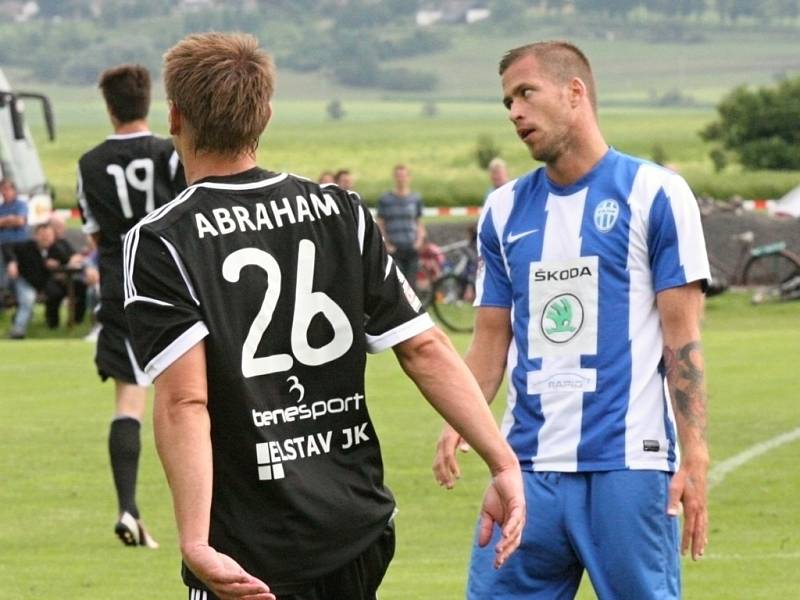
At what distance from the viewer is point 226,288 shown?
4.50 meters

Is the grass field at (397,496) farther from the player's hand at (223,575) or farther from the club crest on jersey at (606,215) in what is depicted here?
the player's hand at (223,575)

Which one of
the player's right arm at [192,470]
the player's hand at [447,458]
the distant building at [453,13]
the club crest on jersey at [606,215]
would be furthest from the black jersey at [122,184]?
the distant building at [453,13]

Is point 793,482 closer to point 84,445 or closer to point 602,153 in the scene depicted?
point 84,445

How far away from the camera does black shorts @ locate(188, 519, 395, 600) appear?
4.68 meters

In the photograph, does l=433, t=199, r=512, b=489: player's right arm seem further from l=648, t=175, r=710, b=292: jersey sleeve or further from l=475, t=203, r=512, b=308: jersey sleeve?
l=648, t=175, r=710, b=292: jersey sleeve

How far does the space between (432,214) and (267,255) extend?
44261 millimetres

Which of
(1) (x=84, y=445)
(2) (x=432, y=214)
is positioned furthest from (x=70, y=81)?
(1) (x=84, y=445)

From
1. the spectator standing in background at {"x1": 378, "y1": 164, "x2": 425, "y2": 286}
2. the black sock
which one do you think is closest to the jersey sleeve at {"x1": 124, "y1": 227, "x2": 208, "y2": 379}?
the black sock

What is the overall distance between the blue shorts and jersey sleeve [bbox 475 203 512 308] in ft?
1.78

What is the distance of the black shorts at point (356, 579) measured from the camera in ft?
15.4

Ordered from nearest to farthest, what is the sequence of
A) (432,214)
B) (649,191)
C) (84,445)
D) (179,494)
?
(179,494) < (649,191) < (84,445) < (432,214)

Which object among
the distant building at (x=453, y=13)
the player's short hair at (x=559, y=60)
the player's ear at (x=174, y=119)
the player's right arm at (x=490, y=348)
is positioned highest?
the player's ear at (x=174, y=119)

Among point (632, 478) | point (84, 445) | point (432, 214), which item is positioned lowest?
point (432, 214)

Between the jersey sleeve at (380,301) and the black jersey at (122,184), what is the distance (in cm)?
500
